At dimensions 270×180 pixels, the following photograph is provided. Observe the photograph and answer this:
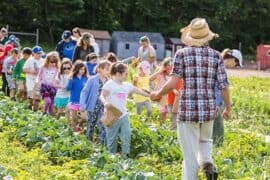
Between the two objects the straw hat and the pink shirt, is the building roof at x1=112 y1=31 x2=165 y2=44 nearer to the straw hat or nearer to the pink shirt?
the pink shirt

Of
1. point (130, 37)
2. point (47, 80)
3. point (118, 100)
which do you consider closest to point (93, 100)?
point (118, 100)

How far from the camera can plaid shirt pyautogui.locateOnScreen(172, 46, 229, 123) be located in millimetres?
6152

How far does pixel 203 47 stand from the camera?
20.4ft

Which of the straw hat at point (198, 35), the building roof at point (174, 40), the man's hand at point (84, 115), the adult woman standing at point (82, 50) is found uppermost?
the building roof at point (174, 40)

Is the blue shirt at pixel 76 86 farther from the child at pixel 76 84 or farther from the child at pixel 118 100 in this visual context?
the child at pixel 118 100

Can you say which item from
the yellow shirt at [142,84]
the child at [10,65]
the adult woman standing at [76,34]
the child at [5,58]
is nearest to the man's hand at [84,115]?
the yellow shirt at [142,84]

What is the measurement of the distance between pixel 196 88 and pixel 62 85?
20.4 feet

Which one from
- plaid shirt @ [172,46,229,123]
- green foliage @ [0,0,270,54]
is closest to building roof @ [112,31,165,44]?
green foliage @ [0,0,270,54]

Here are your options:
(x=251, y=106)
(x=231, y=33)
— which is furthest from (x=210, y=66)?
(x=231, y=33)

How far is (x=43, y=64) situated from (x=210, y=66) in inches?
281

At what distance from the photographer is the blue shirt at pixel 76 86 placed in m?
11.2

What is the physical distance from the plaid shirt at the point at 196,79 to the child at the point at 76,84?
510cm

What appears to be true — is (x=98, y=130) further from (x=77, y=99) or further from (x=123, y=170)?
(x=123, y=170)

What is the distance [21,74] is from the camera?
14414mm
